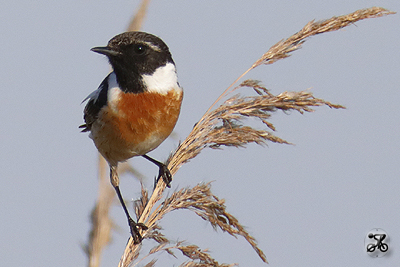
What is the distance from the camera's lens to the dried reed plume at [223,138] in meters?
2.40

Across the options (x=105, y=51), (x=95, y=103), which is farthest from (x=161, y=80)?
(x=95, y=103)

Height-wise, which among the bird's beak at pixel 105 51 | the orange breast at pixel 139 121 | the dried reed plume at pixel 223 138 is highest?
the bird's beak at pixel 105 51

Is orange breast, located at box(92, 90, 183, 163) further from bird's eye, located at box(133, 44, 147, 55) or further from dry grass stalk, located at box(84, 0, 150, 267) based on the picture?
dry grass stalk, located at box(84, 0, 150, 267)

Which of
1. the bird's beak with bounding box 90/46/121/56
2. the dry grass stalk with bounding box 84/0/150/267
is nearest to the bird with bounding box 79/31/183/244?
the bird's beak with bounding box 90/46/121/56

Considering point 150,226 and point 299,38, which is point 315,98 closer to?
point 299,38

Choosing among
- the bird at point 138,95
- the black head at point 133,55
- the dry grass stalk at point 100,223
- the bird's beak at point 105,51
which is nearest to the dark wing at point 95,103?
the bird at point 138,95

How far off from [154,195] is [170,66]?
126 cm

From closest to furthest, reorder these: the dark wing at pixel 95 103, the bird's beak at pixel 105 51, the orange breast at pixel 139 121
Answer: the bird's beak at pixel 105 51 → the orange breast at pixel 139 121 → the dark wing at pixel 95 103

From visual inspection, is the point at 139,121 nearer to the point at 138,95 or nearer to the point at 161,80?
the point at 138,95

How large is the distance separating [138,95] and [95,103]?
0.52m

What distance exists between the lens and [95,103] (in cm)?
377

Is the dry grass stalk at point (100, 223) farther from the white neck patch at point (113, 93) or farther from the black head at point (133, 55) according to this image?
the black head at point (133, 55)

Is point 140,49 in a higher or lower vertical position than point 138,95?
higher

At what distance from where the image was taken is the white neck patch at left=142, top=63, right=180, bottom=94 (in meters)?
3.46
